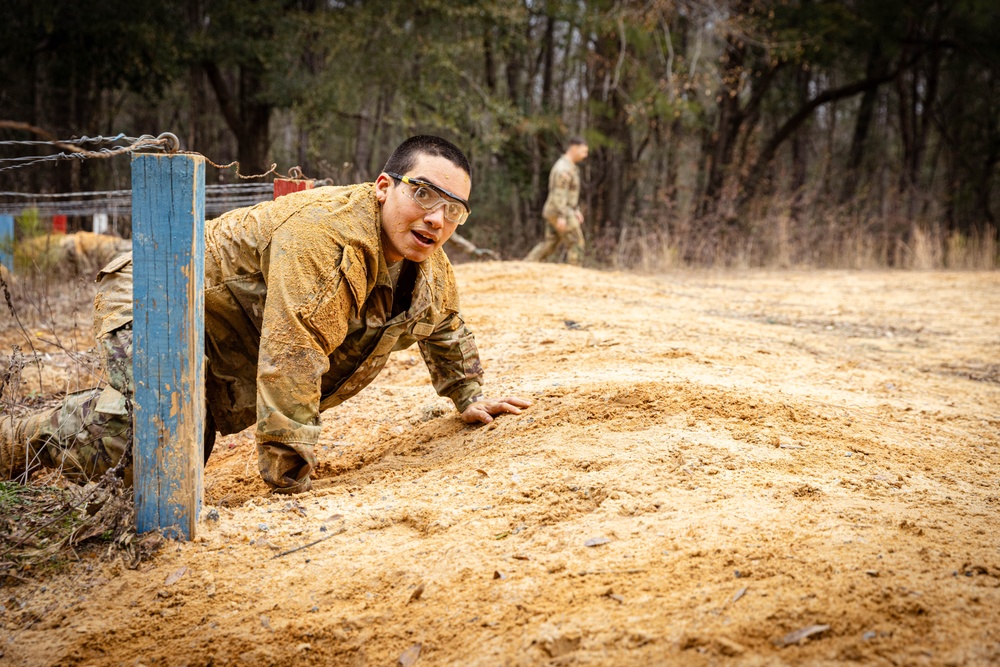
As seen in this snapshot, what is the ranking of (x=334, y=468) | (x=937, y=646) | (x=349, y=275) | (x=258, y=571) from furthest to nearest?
(x=334, y=468) < (x=349, y=275) < (x=258, y=571) < (x=937, y=646)

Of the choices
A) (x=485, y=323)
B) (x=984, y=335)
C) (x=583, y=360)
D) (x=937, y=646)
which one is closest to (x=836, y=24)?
(x=984, y=335)

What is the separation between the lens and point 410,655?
198 centimetres

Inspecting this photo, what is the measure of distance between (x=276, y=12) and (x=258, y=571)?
14.3 metres

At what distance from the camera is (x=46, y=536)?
2582 mm

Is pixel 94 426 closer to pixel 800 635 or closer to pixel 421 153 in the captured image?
pixel 421 153

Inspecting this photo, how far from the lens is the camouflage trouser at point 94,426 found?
2902 mm

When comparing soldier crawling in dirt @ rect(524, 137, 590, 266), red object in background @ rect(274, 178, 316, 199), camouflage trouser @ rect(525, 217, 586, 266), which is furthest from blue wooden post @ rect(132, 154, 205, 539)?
camouflage trouser @ rect(525, 217, 586, 266)


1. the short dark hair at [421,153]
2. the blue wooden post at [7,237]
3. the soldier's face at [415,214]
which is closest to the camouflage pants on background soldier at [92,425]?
the soldier's face at [415,214]

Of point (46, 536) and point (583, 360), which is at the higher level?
point (583, 360)

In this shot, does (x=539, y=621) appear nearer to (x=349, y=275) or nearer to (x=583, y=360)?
(x=349, y=275)

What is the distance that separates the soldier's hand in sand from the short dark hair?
3.50 feet

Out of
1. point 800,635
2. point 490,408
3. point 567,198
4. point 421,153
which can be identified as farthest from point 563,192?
point 800,635

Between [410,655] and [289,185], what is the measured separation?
2.65 meters

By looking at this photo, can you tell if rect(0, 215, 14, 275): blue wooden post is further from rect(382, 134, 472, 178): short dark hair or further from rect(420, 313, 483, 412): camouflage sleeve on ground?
rect(382, 134, 472, 178): short dark hair
